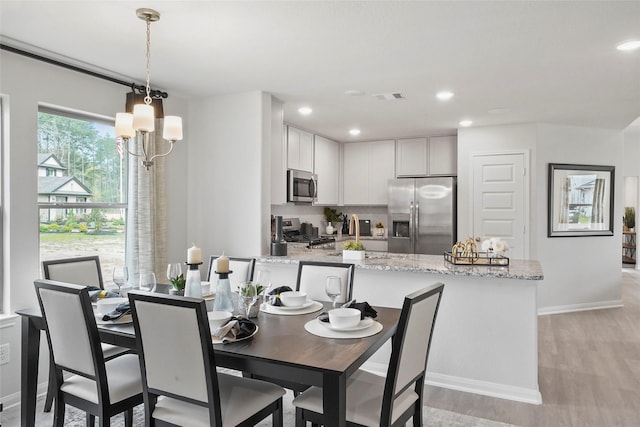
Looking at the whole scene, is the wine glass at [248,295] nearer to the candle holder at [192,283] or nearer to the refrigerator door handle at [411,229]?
the candle holder at [192,283]

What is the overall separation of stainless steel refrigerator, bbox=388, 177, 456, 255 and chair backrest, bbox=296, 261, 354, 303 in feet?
10.4

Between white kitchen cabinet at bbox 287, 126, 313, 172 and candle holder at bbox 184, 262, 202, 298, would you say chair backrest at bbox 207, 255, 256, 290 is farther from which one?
white kitchen cabinet at bbox 287, 126, 313, 172

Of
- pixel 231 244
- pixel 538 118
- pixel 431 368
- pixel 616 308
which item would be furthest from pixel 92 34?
pixel 616 308

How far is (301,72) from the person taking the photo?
3.40 meters

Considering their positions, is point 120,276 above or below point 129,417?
above

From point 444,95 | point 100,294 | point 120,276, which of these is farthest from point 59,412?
point 444,95

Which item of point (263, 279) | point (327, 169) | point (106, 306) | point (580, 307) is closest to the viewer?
point (106, 306)

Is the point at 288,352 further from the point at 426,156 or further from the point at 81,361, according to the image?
the point at 426,156

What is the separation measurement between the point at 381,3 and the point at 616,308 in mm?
5631

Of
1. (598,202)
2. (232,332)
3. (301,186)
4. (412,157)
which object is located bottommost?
(232,332)

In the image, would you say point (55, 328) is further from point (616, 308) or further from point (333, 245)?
point (616, 308)

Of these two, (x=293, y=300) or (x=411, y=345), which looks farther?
(x=293, y=300)

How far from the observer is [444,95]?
158 inches

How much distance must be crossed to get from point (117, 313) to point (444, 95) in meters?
3.28
